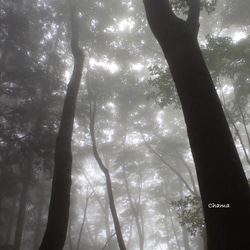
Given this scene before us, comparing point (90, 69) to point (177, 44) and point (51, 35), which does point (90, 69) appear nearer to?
point (51, 35)

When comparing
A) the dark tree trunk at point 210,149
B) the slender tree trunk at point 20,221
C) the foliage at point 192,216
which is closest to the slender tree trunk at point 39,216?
the slender tree trunk at point 20,221

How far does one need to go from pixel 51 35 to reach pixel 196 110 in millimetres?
21156

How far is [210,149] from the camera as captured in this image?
2244 mm

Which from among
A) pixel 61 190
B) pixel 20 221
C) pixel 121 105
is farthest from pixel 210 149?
pixel 121 105

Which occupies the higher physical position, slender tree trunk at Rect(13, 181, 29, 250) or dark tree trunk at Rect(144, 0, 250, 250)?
slender tree trunk at Rect(13, 181, 29, 250)

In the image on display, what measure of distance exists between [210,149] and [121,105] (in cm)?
2050

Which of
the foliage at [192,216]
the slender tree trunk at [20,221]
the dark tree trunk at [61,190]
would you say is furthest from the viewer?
the slender tree trunk at [20,221]

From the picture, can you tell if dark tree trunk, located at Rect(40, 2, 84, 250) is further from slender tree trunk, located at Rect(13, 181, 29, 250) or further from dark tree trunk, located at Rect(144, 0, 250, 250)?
slender tree trunk, located at Rect(13, 181, 29, 250)

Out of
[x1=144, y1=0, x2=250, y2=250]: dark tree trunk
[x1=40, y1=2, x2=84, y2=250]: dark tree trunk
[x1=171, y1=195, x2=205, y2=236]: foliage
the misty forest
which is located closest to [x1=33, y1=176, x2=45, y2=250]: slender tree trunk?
the misty forest

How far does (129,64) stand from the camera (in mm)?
24203

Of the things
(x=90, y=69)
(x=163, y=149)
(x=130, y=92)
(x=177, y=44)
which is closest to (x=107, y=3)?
(x=90, y=69)

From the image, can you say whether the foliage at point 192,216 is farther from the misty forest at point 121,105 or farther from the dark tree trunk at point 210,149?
the dark tree trunk at point 210,149

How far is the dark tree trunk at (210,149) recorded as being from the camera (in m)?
1.89

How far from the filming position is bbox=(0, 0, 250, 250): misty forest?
2.27 meters
